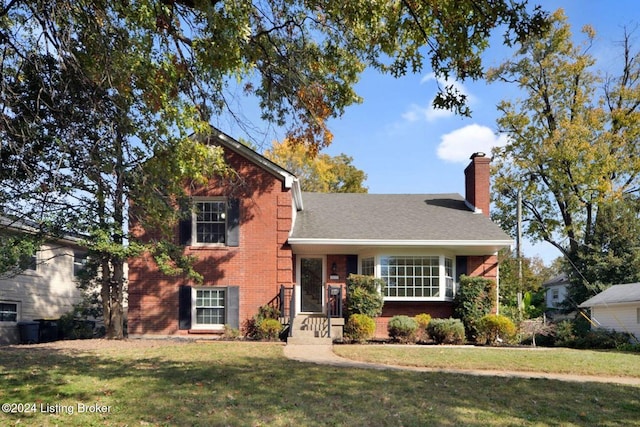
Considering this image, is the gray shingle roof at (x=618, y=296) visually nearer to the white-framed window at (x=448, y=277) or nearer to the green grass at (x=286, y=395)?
the white-framed window at (x=448, y=277)

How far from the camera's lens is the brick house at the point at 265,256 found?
16.5 m

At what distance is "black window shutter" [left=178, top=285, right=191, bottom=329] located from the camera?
16297mm

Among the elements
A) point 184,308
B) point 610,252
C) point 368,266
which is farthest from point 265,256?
point 610,252

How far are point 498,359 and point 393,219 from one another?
25.3ft

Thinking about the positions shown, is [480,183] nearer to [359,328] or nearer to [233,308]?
[359,328]

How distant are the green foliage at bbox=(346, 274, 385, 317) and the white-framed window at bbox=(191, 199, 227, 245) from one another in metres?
4.50

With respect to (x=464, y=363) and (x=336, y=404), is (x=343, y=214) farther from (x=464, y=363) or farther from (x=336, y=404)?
(x=336, y=404)

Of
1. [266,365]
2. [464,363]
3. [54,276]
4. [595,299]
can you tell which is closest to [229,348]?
[266,365]

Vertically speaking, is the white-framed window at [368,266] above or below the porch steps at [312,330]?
above

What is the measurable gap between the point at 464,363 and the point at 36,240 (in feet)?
37.7

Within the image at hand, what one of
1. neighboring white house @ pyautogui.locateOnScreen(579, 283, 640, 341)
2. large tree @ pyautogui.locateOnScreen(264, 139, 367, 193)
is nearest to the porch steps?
neighboring white house @ pyautogui.locateOnScreen(579, 283, 640, 341)

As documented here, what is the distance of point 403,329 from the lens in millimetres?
15492

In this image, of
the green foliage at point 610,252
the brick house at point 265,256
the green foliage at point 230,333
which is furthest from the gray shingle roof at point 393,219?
the green foliage at point 610,252

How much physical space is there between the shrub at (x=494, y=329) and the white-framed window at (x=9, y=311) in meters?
16.5
